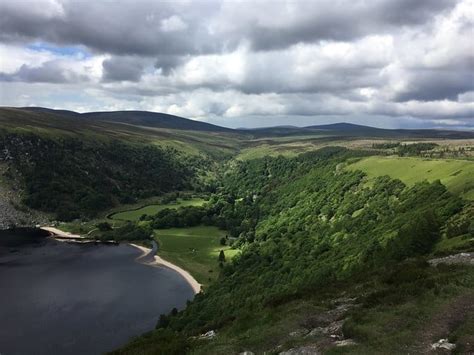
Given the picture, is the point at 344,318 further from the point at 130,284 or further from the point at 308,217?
the point at 308,217

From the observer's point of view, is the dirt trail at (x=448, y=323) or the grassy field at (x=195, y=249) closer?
the dirt trail at (x=448, y=323)

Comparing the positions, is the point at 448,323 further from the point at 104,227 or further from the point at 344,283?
the point at 104,227

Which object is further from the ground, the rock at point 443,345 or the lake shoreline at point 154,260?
the rock at point 443,345

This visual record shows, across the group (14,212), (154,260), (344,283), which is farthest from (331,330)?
(14,212)

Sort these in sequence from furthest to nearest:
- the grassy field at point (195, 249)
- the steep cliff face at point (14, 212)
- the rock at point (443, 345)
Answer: the steep cliff face at point (14, 212) < the grassy field at point (195, 249) < the rock at point (443, 345)

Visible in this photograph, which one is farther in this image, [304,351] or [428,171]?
[428,171]

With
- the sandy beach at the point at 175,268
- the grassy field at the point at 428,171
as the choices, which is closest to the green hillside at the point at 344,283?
the grassy field at the point at 428,171

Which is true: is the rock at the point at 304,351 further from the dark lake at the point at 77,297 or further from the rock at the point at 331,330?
the dark lake at the point at 77,297
